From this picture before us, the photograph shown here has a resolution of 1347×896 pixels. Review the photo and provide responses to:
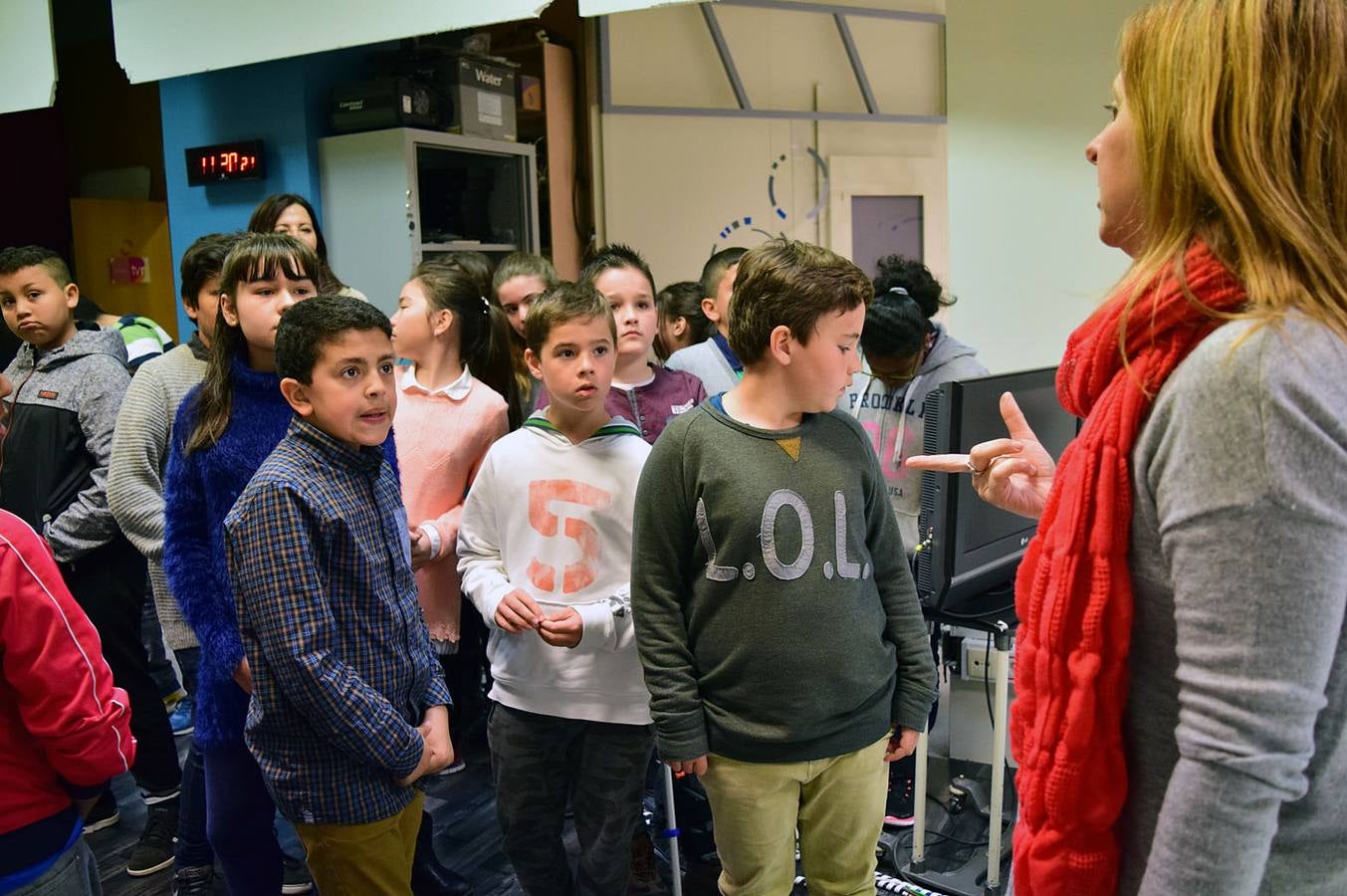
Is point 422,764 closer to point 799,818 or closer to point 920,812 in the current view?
point 799,818

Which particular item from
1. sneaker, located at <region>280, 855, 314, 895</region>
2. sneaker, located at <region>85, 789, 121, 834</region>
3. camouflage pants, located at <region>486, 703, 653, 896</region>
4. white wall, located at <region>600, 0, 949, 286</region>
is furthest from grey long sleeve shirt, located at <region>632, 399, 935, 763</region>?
white wall, located at <region>600, 0, 949, 286</region>

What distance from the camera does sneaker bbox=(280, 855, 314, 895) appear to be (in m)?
2.40

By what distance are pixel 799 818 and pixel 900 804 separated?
1.03m

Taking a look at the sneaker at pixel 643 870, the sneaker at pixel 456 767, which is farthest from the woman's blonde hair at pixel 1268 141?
the sneaker at pixel 456 767

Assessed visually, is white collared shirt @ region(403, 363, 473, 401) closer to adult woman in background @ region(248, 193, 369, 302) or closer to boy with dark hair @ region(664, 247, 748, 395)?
adult woman in background @ region(248, 193, 369, 302)

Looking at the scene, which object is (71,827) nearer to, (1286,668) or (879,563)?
(879,563)

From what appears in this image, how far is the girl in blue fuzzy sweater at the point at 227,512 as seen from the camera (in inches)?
72.0

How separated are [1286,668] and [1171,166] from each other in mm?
396

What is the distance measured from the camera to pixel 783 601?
1609mm

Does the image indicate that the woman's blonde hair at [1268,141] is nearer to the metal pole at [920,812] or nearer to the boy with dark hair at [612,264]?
the metal pole at [920,812]

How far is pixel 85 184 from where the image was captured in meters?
6.20

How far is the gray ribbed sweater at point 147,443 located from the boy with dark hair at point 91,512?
45 centimetres

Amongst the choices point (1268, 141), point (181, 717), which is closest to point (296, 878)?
point (181, 717)

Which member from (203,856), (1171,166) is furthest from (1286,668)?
(203,856)
